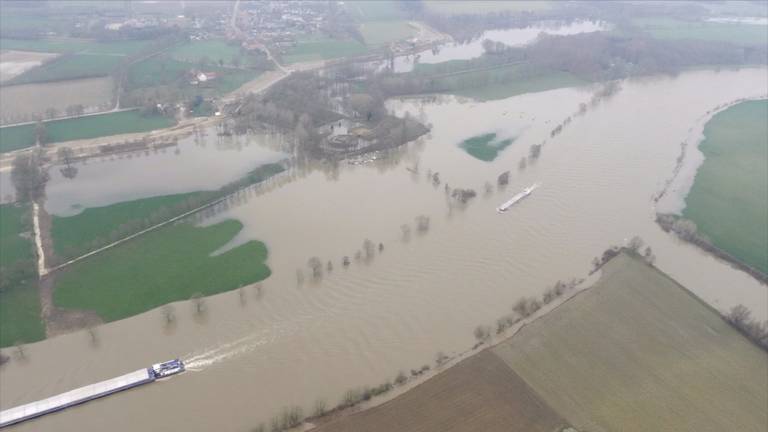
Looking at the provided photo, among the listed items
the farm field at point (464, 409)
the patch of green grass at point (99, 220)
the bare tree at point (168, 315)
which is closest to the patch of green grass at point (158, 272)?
the bare tree at point (168, 315)

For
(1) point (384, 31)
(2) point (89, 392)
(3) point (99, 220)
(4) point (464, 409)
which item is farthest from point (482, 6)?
(2) point (89, 392)

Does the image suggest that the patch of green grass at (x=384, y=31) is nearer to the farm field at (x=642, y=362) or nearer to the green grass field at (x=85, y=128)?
the green grass field at (x=85, y=128)

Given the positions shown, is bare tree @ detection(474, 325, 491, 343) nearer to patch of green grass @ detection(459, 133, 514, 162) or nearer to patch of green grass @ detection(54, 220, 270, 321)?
patch of green grass @ detection(54, 220, 270, 321)

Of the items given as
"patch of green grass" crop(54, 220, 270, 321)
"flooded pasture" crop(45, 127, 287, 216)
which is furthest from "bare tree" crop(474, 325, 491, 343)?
"flooded pasture" crop(45, 127, 287, 216)

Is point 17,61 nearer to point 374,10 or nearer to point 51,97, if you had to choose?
point 51,97

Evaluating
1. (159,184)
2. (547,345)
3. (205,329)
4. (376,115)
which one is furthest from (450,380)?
(376,115)
